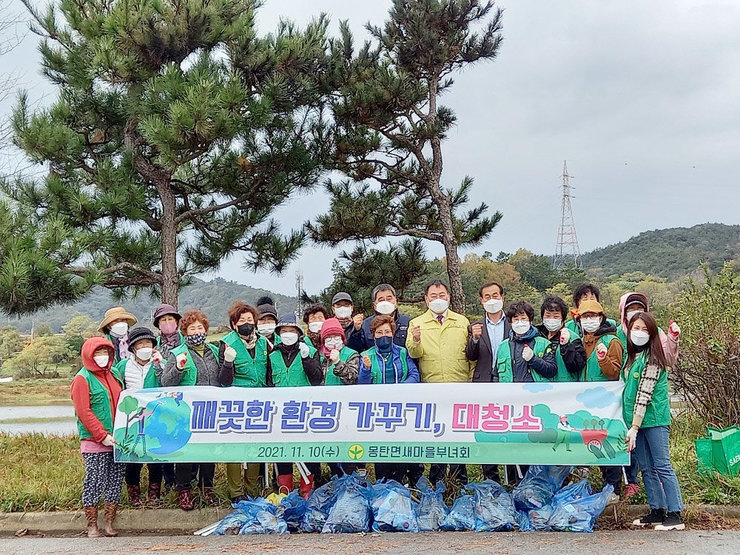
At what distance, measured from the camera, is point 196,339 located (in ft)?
17.8

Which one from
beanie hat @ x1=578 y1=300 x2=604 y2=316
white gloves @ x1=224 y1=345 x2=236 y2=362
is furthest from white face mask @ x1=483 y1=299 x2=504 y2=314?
white gloves @ x1=224 y1=345 x2=236 y2=362

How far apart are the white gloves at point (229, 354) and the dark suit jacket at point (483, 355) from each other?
5.83 ft

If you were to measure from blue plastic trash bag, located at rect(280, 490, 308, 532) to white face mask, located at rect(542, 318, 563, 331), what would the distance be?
2.25m

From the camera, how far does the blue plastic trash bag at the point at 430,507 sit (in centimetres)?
493

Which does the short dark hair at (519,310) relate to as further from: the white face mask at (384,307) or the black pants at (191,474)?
the black pants at (191,474)

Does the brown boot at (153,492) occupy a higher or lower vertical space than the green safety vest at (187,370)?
lower

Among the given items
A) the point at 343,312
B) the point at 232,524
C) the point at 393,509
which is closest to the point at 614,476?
the point at 393,509

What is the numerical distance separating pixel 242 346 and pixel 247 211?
5717 mm

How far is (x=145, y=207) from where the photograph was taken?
10047mm

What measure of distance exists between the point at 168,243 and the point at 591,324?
672 cm

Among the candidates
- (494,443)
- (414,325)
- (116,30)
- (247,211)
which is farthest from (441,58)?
(494,443)

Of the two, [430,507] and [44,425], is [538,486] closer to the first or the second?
[430,507]

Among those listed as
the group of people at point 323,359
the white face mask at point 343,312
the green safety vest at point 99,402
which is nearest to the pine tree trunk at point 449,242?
the white face mask at point 343,312

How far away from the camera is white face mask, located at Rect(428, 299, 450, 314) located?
5441mm
